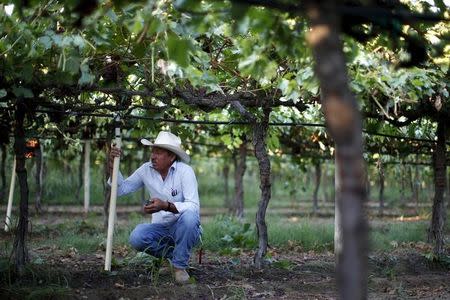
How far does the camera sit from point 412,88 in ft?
15.1

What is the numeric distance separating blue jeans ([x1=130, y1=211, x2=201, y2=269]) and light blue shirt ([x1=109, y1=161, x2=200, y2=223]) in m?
0.08

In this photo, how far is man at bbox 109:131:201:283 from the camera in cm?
479

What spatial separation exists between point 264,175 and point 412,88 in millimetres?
1500

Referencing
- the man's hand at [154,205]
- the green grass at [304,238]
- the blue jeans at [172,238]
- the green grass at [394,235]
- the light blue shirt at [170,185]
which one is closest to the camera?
the man's hand at [154,205]

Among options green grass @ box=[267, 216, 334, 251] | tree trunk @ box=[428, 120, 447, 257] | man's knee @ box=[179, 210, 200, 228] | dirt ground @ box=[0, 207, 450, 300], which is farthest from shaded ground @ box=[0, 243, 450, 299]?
green grass @ box=[267, 216, 334, 251]

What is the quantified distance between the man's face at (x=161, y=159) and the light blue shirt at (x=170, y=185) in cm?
5

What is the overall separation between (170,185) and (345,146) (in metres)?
3.60

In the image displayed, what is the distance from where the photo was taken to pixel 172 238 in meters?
5.12

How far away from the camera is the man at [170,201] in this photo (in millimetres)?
4793

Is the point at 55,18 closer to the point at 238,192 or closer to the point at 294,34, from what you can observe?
the point at 294,34

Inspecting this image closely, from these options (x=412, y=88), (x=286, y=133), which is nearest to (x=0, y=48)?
(x=412, y=88)

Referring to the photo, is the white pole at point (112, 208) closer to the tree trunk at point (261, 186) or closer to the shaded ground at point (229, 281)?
the shaded ground at point (229, 281)

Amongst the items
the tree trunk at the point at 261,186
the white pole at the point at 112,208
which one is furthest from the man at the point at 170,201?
the tree trunk at the point at 261,186

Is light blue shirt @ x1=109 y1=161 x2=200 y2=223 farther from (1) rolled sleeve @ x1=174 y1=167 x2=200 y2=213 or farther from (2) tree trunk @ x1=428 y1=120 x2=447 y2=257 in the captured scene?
(2) tree trunk @ x1=428 y1=120 x2=447 y2=257
